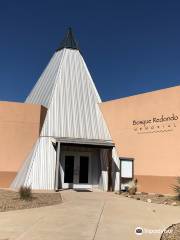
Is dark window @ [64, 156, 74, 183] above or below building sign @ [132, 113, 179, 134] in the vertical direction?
below

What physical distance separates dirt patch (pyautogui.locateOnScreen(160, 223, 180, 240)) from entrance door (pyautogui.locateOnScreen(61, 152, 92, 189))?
14.1 m

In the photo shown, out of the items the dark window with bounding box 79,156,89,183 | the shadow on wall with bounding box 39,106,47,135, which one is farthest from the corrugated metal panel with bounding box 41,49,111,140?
the dark window with bounding box 79,156,89,183

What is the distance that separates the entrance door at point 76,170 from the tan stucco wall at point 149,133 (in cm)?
255

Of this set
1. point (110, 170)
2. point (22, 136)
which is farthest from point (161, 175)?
point (22, 136)

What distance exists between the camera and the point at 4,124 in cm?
2298

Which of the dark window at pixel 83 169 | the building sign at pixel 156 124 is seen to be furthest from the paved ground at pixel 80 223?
the dark window at pixel 83 169

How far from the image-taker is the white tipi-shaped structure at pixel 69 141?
72.1 ft

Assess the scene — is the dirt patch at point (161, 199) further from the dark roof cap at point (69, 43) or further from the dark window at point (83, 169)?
the dark roof cap at point (69, 43)

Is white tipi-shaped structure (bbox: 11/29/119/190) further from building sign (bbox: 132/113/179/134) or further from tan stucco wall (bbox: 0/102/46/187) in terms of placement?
building sign (bbox: 132/113/179/134)

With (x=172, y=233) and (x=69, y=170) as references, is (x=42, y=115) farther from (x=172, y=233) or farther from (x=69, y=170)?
(x=172, y=233)

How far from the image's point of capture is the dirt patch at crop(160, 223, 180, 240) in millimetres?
7845

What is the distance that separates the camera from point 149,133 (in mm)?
21938

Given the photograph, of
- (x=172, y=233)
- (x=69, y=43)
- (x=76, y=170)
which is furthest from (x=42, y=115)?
(x=172, y=233)

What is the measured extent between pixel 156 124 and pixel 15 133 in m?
9.37
